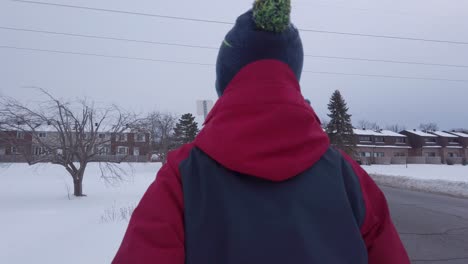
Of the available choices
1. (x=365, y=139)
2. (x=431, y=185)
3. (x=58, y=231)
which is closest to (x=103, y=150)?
(x=58, y=231)

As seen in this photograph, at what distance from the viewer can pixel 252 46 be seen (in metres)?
1.21

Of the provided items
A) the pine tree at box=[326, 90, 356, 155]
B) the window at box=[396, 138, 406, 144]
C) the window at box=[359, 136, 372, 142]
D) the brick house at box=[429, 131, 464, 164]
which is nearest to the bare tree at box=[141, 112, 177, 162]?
the pine tree at box=[326, 90, 356, 155]

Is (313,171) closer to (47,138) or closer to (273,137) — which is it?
(273,137)

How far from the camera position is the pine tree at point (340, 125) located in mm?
41031

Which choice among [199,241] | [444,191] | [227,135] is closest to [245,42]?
[227,135]

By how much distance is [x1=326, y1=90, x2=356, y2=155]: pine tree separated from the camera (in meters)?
41.0

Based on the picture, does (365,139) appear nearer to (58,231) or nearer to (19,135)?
(19,135)

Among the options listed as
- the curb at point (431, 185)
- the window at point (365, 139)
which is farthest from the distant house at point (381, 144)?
the curb at point (431, 185)

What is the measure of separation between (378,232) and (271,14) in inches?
35.8

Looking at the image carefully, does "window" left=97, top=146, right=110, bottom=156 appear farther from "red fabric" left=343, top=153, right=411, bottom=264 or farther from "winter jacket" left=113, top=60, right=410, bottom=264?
"red fabric" left=343, top=153, right=411, bottom=264

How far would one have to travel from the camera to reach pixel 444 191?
1736 cm

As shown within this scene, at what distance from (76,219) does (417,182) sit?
66.6 feet

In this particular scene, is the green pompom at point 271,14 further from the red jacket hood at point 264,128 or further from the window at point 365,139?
the window at point 365,139

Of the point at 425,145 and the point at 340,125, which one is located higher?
the point at 340,125
